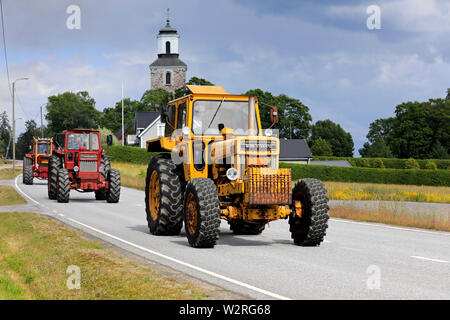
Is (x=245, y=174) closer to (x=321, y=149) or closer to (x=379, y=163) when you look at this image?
(x=379, y=163)

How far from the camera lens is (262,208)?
12008 mm

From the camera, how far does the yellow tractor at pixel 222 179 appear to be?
461 inches

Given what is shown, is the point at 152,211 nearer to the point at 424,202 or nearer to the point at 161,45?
the point at 424,202

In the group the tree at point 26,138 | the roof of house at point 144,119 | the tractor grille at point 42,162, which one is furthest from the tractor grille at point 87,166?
the tree at point 26,138

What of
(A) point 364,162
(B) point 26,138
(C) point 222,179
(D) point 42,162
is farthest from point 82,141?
(B) point 26,138

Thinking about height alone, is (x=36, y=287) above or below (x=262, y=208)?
below

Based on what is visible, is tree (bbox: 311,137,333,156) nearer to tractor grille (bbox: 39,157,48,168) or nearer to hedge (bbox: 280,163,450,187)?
hedge (bbox: 280,163,450,187)

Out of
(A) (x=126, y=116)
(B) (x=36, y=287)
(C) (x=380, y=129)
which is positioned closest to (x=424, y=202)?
(B) (x=36, y=287)

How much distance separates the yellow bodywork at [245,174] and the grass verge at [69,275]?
2.43 metres

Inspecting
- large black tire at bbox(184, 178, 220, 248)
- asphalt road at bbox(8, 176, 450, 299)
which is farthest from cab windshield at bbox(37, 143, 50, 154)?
large black tire at bbox(184, 178, 220, 248)

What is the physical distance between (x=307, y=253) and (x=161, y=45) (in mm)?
136887

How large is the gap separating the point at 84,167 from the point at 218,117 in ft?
43.2

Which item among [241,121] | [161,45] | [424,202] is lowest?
[424,202]

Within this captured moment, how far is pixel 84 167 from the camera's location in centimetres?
2548
